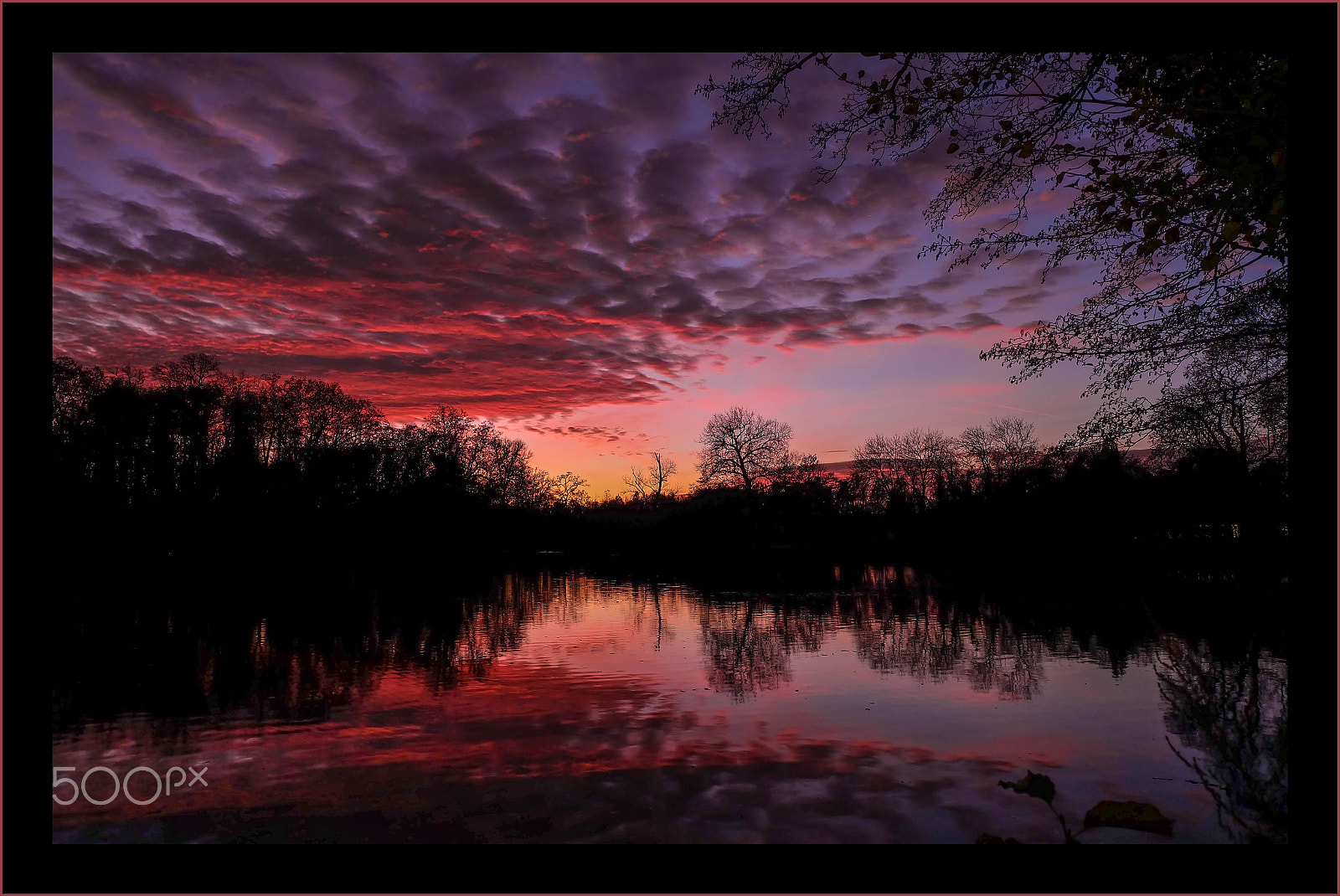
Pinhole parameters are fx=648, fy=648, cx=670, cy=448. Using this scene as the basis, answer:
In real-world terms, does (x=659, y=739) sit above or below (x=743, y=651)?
above

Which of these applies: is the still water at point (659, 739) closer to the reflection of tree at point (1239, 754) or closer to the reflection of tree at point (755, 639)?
the reflection of tree at point (1239, 754)

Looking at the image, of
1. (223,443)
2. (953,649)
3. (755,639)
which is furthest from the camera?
(223,443)

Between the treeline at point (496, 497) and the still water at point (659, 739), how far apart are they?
10.7 ft

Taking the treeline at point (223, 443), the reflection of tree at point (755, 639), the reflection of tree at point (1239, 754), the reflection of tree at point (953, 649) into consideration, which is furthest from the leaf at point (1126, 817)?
the treeline at point (223, 443)

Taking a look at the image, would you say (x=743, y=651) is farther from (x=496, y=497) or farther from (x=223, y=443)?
(x=496, y=497)

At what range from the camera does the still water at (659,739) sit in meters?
6.15

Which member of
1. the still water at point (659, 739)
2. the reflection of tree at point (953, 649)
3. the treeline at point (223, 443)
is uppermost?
the treeline at point (223, 443)

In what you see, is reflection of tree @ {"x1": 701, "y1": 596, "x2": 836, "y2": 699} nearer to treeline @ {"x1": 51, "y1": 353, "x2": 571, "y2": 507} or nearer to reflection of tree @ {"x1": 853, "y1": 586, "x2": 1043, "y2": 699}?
reflection of tree @ {"x1": 853, "y1": 586, "x2": 1043, "y2": 699}

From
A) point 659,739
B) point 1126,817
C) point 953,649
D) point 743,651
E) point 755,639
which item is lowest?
point 953,649

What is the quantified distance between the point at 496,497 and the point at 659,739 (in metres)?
71.1

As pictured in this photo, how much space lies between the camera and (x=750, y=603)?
25750 mm

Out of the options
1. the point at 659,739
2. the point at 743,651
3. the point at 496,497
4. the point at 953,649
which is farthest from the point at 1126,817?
the point at 496,497

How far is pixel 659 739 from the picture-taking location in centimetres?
905
